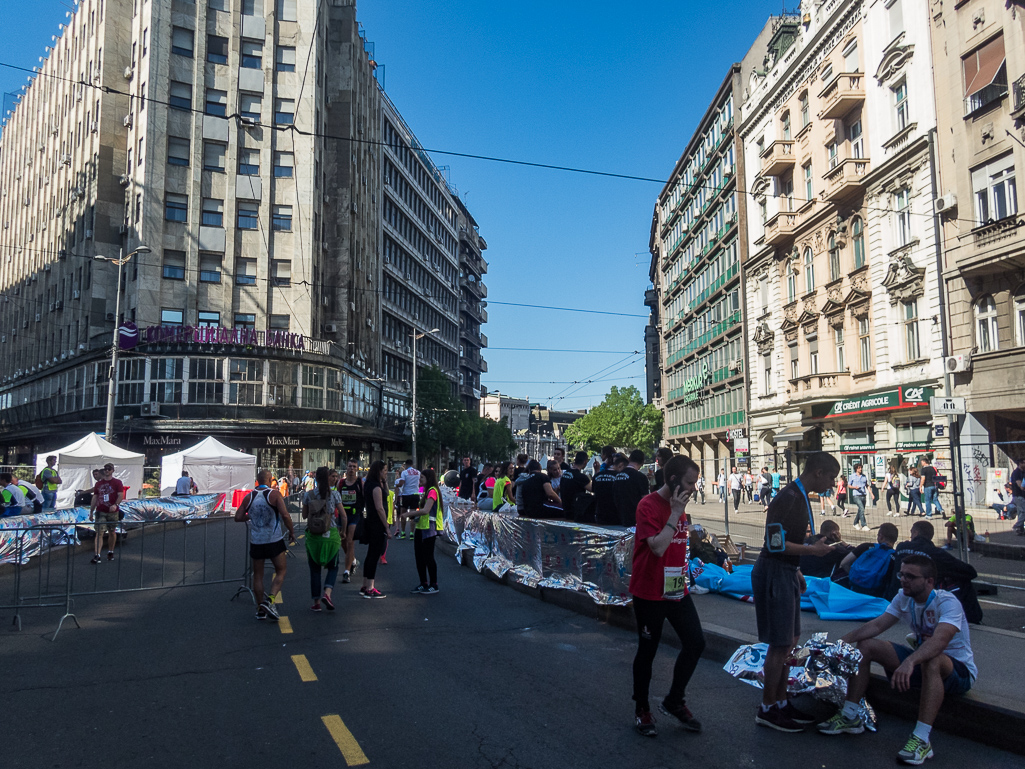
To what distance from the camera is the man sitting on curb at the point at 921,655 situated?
4496mm

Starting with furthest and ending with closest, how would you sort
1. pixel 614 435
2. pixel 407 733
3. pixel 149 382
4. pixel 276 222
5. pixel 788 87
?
pixel 614 435
pixel 276 222
pixel 149 382
pixel 788 87
pixel 407 733

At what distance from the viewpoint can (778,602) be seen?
490 cm

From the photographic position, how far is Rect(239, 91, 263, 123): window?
43.6m

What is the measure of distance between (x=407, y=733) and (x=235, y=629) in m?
3.99

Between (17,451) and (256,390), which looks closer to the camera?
(256,390)

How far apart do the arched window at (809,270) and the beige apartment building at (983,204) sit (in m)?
8.25

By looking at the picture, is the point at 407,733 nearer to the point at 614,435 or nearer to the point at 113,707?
the point at 113,707

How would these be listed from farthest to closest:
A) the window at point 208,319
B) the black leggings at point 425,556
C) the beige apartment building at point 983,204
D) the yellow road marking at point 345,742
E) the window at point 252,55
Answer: the window at point 252,55, the window at point 208,319, the beige apartment building at point 983,204, the black leggings at point 425,556, the yellow road marking at point 345,742

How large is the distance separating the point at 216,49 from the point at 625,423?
40.2m

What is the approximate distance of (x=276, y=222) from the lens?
43.8m

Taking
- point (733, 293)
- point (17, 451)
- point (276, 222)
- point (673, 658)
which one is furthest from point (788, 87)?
point (17, 451)

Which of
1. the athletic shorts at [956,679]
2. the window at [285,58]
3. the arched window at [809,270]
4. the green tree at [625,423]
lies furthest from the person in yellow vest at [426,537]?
the green tree at [625,423]

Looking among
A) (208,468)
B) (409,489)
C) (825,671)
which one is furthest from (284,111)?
(825,671)

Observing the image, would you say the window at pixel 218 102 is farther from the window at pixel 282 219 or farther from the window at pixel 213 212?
the window at pixel 282 219
